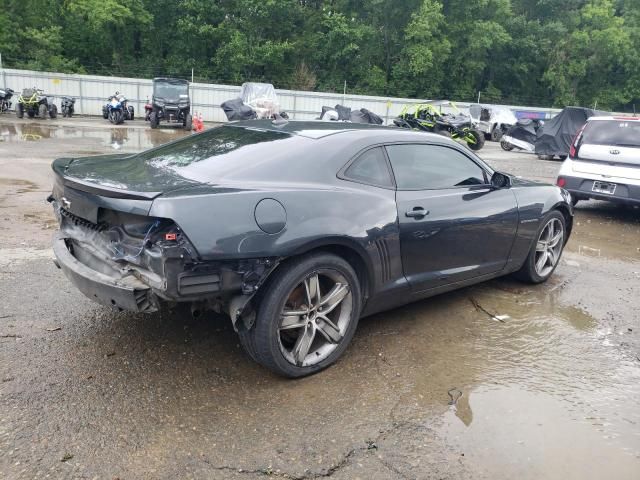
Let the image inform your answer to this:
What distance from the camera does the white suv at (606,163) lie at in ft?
25.9

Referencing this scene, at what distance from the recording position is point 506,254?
467 cm

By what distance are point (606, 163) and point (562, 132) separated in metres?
11.8

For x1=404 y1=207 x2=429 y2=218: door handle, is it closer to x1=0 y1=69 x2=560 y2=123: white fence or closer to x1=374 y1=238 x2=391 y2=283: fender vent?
x1=374 y1=238 x2=391 y2=283: fender vent

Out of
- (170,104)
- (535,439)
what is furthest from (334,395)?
(170,104)

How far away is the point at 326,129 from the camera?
3.97 m

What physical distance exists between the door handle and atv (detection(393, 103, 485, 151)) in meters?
15.9

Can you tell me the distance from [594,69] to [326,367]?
178 ft

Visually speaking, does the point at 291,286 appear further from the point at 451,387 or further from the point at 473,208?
the point at 473,208

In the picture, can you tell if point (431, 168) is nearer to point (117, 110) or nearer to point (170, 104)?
point (170, 104)

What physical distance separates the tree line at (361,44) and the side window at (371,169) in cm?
3772

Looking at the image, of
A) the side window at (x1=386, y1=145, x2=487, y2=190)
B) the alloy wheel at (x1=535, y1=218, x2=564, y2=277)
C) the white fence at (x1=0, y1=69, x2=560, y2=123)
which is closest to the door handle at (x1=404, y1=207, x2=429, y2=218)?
the side window at (x1=386, y1=145, x2=487, y2=190)

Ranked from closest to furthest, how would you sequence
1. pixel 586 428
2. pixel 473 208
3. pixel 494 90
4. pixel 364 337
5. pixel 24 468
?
pixel 24 468 < pixel 586 428 < pixel 364 337 < pixel 473 208 < pixel 494 90

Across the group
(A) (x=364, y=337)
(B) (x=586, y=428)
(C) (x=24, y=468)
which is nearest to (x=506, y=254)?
(A) (x=364, y=337)

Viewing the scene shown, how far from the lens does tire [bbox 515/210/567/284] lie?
506 cm
